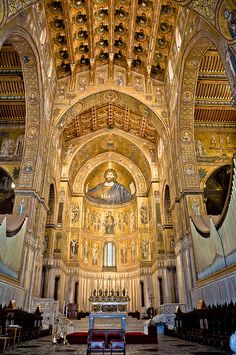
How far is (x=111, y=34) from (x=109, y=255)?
1902 centimetres

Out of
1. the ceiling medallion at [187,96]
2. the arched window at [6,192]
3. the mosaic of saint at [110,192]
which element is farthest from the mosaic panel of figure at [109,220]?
the ceiling medallion at [187,96]

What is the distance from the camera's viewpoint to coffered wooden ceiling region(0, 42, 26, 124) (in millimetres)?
15070

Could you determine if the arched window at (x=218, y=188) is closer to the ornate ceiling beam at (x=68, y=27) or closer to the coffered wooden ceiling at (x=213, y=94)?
the coffered wooden ceiling at (x=213, y=94)

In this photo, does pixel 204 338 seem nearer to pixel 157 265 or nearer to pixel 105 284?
pixel 157 265

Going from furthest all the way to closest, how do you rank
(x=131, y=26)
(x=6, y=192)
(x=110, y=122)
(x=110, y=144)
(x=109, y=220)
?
1. (x=109, y=220)
2. (x=110, y=144)
3. (x=110, y=122)
4. (x=6, y=192)
5. (x=131, y=26)

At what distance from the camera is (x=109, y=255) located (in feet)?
88.1

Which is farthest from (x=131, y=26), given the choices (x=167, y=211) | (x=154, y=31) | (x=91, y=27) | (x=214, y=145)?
(x=167, y=211)

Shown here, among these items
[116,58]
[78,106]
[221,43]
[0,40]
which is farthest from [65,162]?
[221,43]

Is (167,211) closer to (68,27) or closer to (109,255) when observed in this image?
(109,255)

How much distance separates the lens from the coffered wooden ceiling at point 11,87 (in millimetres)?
15070

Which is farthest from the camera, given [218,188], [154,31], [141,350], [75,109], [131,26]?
[75,109]

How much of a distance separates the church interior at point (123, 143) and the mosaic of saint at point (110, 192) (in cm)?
270

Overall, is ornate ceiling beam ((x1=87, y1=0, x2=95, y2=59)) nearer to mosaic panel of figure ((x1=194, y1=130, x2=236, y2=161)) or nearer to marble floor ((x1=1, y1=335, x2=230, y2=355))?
mosaic panel of figure ((x1=194, y1=130, x2=236, y2=161))

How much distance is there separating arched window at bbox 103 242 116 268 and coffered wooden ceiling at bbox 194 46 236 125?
1495 cm
